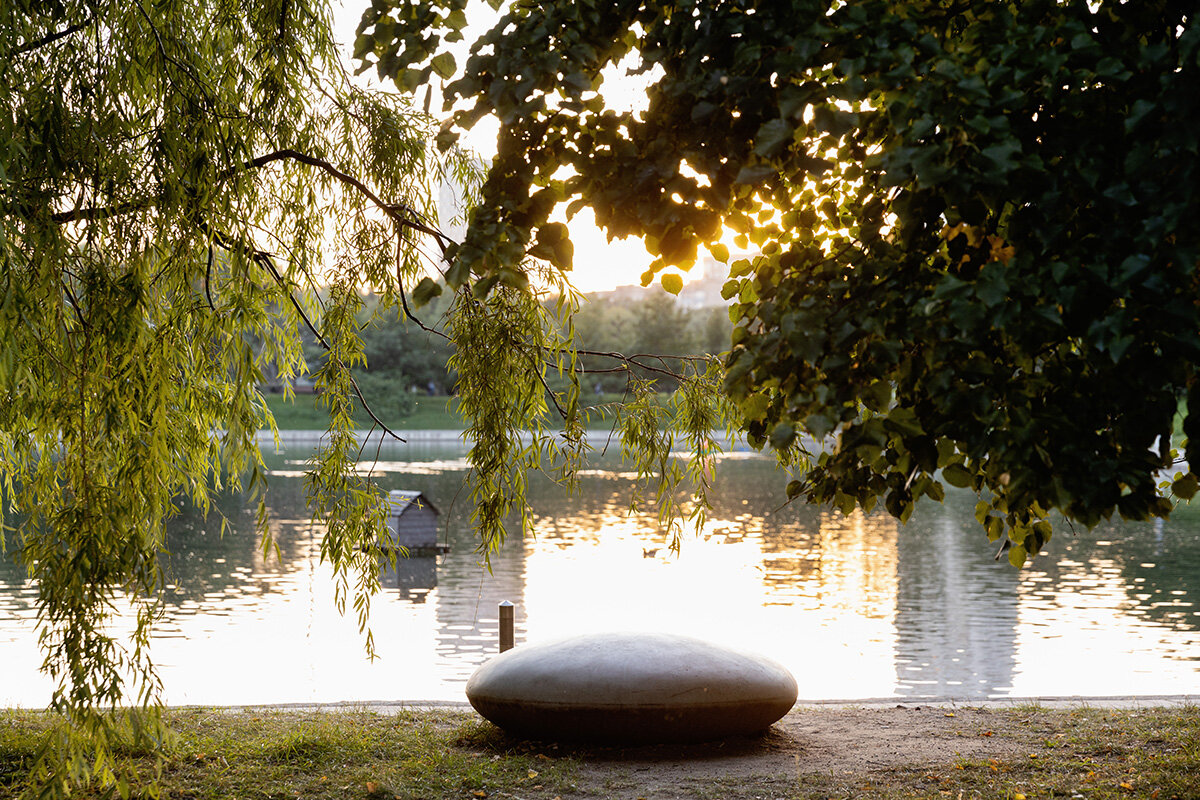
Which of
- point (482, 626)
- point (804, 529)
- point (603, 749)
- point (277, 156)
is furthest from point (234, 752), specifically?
point (804, 529)

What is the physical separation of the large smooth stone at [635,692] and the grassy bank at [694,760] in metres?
0.15

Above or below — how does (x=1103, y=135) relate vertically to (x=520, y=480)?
above

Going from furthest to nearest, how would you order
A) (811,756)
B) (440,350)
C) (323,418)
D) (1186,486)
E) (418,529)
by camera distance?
1. (323,418)
2. (440,350)
3. (418,529)
4. (811,756)
5. (1186,486)

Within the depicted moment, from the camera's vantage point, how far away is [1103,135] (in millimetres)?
3820

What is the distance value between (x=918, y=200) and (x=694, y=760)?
14.5 feet

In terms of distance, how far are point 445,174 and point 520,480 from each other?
2.09 metres

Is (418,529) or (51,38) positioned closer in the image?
(51,38)

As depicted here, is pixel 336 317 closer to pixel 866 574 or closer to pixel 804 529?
pixel 866 574

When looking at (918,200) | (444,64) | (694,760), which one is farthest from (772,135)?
(694,760)

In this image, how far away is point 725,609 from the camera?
17.8 m

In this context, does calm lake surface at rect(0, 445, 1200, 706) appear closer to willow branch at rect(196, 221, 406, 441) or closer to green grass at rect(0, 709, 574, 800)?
green grass at rect(0, 709, 574, 800)

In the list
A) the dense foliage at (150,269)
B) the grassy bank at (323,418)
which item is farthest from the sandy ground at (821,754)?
the grassy bank at (323,418)

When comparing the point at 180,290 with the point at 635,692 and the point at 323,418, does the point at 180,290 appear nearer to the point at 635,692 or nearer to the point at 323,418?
the point at 635,692

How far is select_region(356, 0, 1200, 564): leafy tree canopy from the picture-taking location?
351 centimetres
